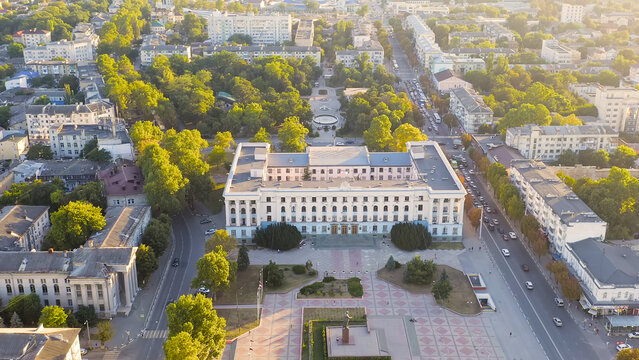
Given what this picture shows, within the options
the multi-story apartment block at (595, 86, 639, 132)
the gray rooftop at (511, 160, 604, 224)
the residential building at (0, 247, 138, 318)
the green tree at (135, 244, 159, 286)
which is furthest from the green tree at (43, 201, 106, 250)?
the multi-story apartment block at (595, 86, 639, 132)

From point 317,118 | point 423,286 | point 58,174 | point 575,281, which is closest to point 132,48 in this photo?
point 317,118

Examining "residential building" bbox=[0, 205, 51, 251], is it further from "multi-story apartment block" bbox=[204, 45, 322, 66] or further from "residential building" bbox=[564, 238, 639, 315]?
"multi-story apartment block" bbox=[204, 45, 322, 66]

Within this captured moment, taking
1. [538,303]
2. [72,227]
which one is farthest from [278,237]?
[538,303]

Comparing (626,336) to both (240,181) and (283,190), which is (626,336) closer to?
(283,190)

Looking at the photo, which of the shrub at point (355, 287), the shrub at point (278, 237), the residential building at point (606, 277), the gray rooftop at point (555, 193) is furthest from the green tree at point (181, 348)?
the gray rooftop at point (555, 193)

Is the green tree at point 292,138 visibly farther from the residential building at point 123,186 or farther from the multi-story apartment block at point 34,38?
the multi-story apartment block at point 34,38

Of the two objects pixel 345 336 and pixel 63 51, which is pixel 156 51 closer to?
pixel 63 51
